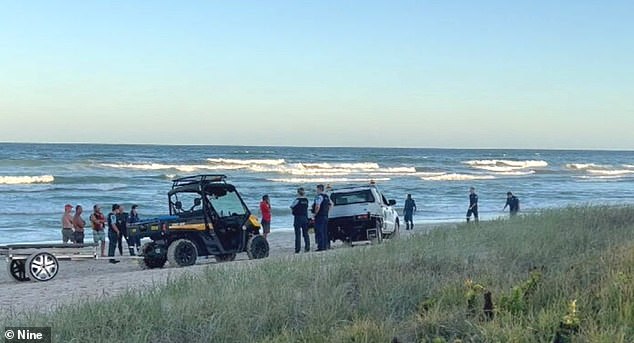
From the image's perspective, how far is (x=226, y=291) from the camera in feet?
26.7

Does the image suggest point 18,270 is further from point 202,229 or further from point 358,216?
point 358,216

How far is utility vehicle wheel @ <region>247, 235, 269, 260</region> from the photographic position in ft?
53.7

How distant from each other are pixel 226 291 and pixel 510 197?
814 inches

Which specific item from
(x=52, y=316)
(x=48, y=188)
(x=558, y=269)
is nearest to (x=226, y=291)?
(x=52, y=316)

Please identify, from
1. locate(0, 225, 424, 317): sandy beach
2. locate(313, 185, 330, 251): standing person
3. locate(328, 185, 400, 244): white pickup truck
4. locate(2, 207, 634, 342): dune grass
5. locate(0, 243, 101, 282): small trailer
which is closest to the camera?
locate(2, 207, 634, 342): dune grass

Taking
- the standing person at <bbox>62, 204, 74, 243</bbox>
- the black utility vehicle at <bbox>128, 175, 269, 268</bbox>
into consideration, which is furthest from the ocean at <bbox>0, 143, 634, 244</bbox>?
the black utility vehicle at <bbox>128, 175, 269, 268</bbox>

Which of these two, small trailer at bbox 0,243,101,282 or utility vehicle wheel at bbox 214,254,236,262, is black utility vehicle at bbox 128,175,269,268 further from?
small trailer at bbox 0,243,101,282

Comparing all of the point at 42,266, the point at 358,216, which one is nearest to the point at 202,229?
the point at 42,266

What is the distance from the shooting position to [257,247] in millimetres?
16531

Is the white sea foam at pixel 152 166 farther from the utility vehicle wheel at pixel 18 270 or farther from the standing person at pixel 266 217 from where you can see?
the utility vehicle wheel at pixel 18 270


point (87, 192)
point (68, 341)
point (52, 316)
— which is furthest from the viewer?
point (87, 192)

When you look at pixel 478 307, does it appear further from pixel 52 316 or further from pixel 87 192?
pixel 87 192

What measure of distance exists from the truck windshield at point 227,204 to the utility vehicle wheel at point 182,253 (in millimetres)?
952

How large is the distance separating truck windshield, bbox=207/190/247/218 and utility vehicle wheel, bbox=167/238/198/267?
3.12 feet
